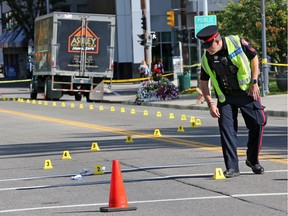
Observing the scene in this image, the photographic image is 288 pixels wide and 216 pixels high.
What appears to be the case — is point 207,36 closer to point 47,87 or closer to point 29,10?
point 47,87

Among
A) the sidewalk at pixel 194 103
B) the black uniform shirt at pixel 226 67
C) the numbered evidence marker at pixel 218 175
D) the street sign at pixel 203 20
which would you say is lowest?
the numbered evidence marker at pixel 218 175

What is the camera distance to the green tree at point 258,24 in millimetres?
42062

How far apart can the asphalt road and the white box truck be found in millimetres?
14867

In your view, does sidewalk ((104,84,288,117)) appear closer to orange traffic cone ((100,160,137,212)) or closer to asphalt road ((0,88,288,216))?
asphalt road ((0,88,288,216))

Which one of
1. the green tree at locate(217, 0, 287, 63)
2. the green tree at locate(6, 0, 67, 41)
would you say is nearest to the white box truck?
the green tree at locate(217, 0, 287, 63)

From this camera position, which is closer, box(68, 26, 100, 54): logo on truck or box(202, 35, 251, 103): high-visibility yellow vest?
box(202, 35, 251, 103): high-visibility yellow vest

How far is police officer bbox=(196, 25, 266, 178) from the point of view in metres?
11.4

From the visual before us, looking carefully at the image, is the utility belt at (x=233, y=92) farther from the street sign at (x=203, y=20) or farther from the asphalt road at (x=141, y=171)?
the street sign at (x=203, y=20)

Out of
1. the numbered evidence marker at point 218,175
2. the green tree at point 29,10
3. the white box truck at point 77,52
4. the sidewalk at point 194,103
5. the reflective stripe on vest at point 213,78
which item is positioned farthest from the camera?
the green tree at point 29,10

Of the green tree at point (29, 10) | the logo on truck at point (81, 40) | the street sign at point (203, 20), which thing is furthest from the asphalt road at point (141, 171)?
the green tree at point (29, 10)

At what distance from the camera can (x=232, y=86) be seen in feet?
38.1

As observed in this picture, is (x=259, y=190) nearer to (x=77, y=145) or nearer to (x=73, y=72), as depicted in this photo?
(x=77, y=145)

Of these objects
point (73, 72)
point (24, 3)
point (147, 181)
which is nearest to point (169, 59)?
point (24, 3)

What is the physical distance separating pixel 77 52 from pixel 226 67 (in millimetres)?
27960
